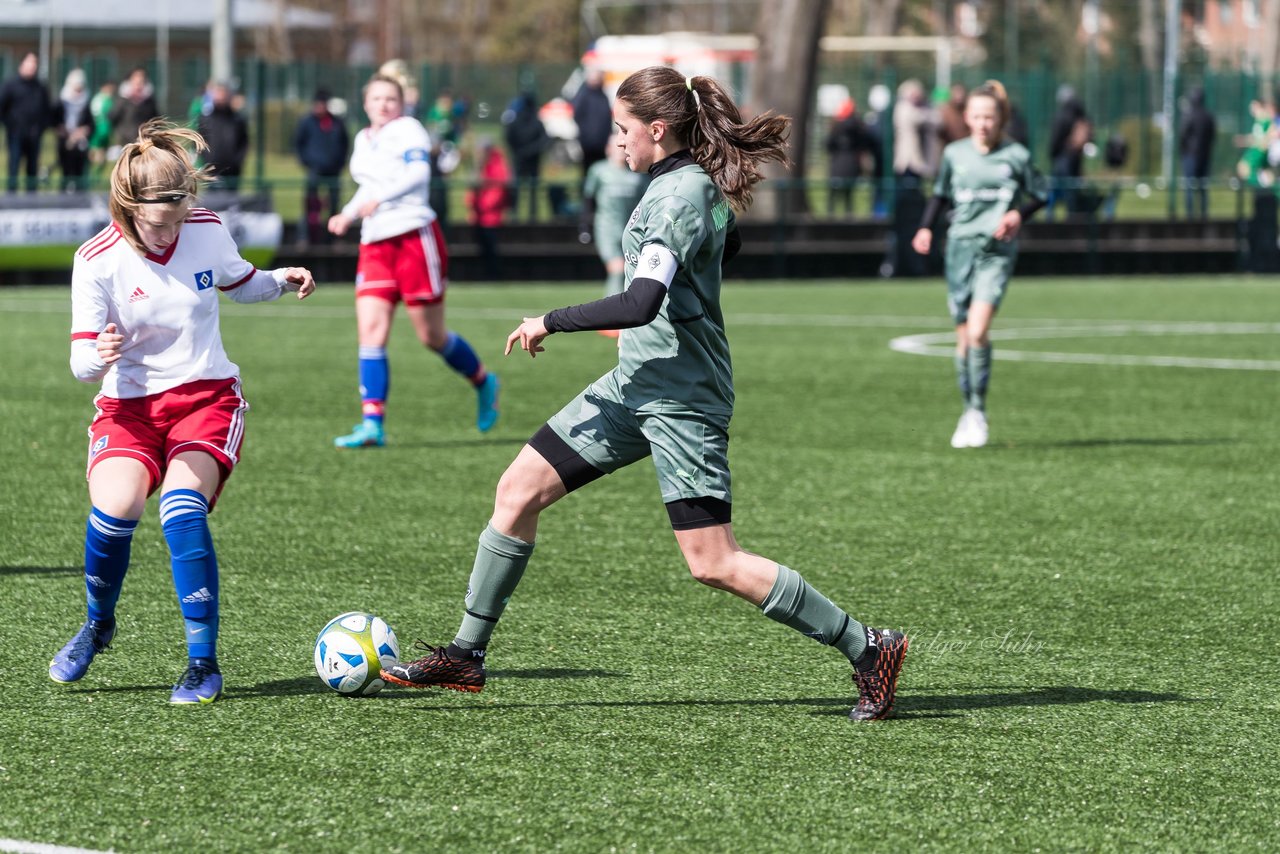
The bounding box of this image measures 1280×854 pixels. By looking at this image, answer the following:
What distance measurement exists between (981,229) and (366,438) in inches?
147

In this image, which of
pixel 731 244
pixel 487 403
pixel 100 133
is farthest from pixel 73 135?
pixel 731 244

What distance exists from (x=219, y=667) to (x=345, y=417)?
6428 millimetres

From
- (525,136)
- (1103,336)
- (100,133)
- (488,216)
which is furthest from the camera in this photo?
(525,136)

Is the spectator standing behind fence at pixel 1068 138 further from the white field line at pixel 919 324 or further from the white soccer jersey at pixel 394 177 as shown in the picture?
the white soccer jersey at pixel 394 177

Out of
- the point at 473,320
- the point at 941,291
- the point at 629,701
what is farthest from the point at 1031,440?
the point at 941,291

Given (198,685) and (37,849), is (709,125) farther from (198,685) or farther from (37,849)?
(37,849)

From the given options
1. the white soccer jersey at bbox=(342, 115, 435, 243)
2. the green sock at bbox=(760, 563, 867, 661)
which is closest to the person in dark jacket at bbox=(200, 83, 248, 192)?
the white soccer jersey at bbox=(342, 115, 435, 243)

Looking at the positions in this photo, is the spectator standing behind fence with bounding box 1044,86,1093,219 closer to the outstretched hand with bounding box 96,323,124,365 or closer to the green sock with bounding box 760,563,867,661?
the green sock with bounding box 760,563,867,661

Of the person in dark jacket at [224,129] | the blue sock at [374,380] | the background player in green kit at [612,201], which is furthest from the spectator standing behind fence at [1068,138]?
the blue sock at [374,380]

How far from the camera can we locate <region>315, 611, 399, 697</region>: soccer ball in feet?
18.8

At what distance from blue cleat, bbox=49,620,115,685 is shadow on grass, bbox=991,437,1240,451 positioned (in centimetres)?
674

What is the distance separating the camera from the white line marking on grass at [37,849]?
431 centimetres

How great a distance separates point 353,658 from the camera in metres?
5.73

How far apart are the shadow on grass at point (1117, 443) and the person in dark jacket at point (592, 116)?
49.6ft
